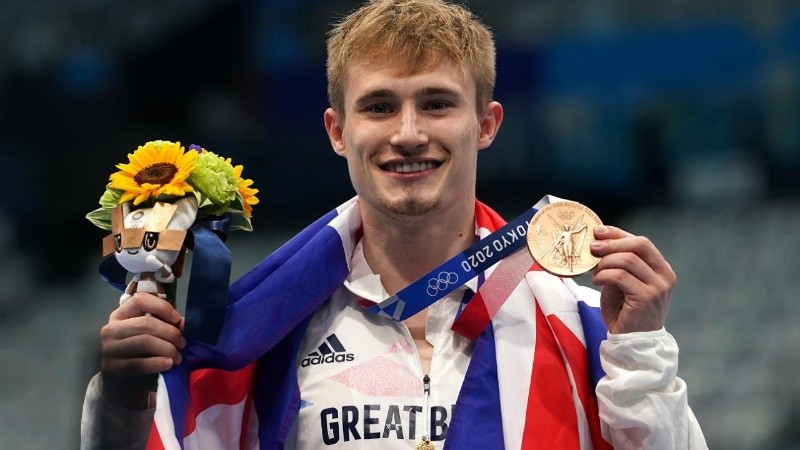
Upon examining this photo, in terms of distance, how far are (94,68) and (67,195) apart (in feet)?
3.26

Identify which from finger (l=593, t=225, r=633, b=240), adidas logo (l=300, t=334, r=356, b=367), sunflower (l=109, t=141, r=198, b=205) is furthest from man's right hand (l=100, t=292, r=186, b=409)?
finger (l=593, t=225, r=633, b=240)

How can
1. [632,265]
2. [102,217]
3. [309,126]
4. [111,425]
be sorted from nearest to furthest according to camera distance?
[632,265], [111,425], [102,217], [309,126]

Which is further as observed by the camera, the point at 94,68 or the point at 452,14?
the point at 94,68

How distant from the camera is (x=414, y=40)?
2512mm

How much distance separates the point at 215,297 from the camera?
2.40 metres

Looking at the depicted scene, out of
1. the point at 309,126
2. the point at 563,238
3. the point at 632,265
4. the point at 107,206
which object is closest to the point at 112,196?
the point at 107,206

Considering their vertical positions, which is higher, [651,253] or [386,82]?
[386,82]

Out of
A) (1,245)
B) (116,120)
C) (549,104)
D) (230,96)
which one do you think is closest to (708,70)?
(549,104)

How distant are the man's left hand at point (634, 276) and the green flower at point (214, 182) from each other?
72 centimetres

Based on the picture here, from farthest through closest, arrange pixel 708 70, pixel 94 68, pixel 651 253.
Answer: pixel 94 68
pixel 708 70
pixel 651 253

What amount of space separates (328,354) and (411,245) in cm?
30

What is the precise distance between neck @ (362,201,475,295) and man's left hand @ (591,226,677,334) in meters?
0.43

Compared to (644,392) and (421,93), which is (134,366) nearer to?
(421,93)

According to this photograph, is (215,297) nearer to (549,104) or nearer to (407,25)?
(407,25)
